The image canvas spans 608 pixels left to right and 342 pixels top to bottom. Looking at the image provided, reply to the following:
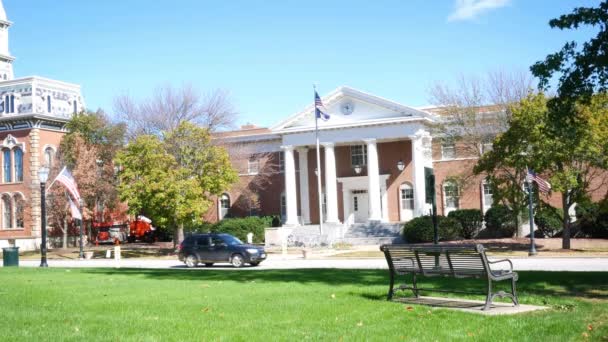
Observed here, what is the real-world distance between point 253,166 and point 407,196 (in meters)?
12.4

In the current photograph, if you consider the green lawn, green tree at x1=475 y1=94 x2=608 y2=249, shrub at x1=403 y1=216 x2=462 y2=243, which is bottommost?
the green lawn

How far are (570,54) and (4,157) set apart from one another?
5062 cm

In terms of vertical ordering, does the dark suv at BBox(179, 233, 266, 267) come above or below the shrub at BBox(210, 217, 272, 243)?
below

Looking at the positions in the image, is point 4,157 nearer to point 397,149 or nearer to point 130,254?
point 130,254

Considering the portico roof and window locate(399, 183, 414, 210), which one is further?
window locate(399, 183, 414, 210)

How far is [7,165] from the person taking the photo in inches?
2210

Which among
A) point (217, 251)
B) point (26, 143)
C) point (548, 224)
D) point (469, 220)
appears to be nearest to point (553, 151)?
point (548, 224)

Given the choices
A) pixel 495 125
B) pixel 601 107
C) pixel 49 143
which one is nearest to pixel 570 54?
pixel 601 107

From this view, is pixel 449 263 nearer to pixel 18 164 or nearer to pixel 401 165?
pixel 401 165

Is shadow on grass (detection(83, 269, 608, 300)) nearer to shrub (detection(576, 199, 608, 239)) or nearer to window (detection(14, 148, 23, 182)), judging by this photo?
shrub (detection(576, 199, 608, 239))

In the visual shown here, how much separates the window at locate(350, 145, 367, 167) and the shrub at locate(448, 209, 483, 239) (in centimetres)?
928

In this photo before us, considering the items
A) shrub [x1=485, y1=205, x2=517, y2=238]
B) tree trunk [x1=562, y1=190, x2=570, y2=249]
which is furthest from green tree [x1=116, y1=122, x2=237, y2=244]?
tree trunk [x1=562, y1=190, x2=570, y2=249]

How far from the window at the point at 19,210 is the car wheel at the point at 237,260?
30.0 m

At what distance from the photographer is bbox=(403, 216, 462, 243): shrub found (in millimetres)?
Answer: 41469
